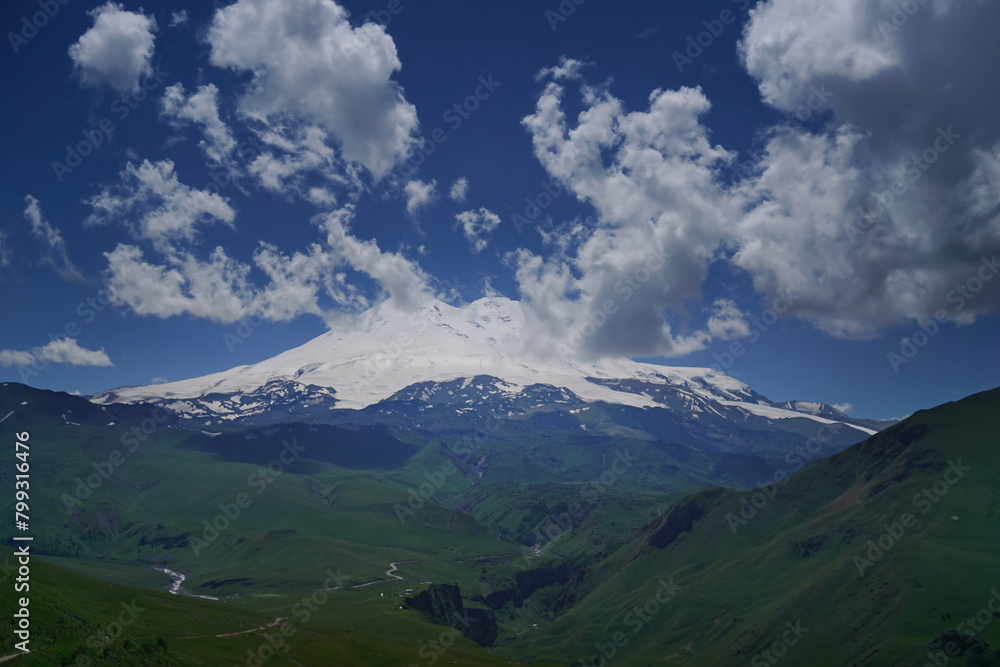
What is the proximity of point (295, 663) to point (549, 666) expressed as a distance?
95174 millimetres

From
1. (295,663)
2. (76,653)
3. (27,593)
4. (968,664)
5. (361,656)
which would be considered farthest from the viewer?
(968,664)

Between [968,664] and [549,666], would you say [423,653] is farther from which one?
[968,664]

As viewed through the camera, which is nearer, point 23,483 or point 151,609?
point 23,483

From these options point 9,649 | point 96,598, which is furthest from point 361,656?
point 9,649

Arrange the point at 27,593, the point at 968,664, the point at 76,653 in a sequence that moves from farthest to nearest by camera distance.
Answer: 1. the point at 968,664
2. the point at 27,593
3. the point at 76,653

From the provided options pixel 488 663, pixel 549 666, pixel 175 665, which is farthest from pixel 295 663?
pixel 549 666

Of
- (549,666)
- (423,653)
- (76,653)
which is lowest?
(549,666)

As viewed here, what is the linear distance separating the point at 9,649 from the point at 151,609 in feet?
314

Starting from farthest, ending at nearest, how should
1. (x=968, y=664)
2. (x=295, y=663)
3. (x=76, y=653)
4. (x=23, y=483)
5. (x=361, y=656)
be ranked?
(x=968, y=664) < (x=361, y=656) < (x=295, y=663) < (x=23, y=483) < (x=76, y=653)

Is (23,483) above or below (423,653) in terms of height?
above

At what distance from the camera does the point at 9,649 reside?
244 feet

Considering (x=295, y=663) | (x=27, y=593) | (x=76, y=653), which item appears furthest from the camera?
(x=295, y=663)

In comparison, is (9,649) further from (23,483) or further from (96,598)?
(96,598)

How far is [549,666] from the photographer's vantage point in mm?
199375
